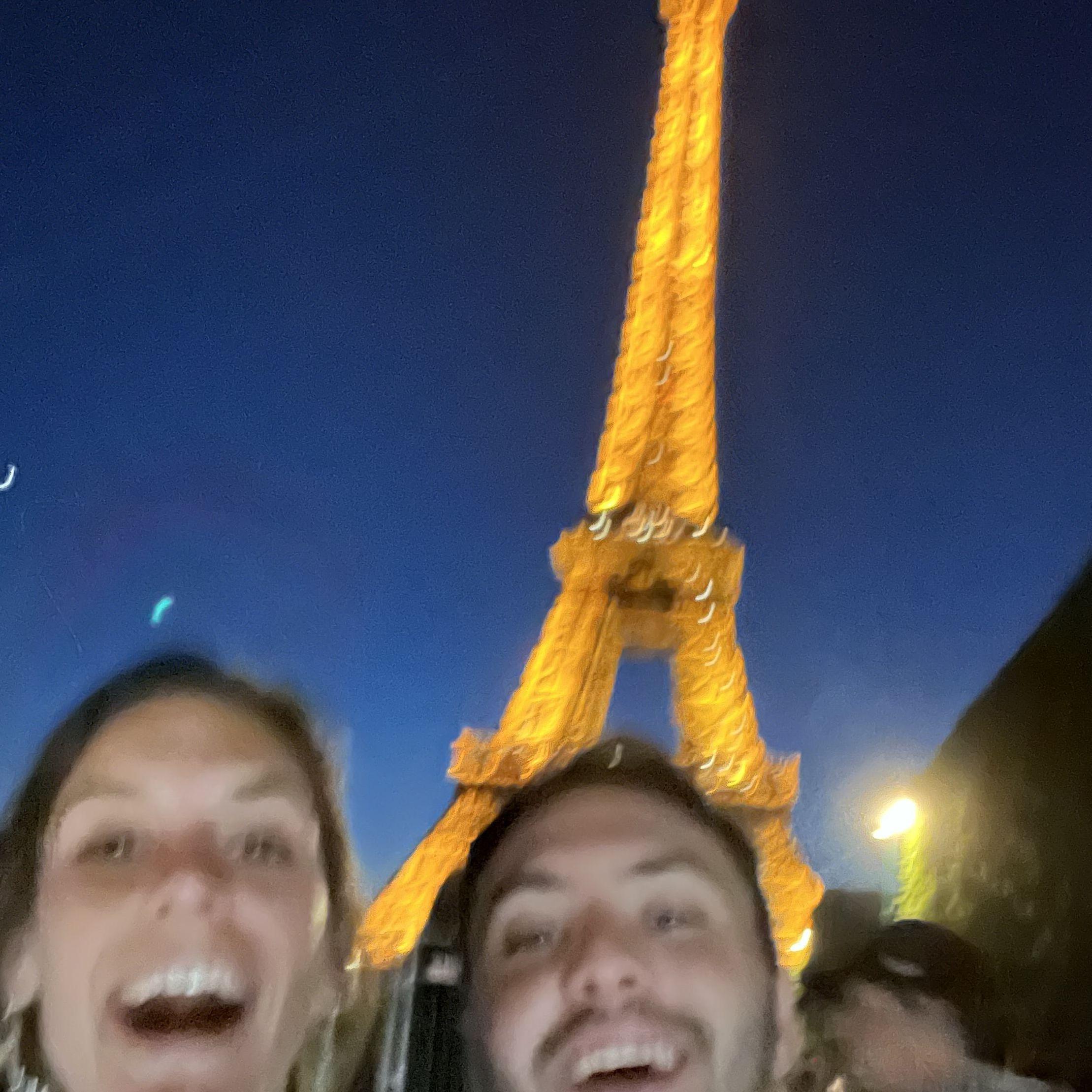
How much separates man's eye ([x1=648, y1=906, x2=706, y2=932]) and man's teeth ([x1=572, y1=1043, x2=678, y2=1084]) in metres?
0.10

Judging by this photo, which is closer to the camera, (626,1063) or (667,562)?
(626,1063)

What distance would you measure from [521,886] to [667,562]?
125cm

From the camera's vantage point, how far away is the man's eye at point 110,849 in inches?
38.7

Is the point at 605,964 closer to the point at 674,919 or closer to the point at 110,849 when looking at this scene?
the point at 674,919

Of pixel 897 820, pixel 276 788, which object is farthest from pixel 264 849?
pixel 897 820

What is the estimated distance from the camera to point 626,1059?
37.2 inches

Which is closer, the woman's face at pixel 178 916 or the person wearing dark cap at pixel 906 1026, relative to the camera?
the woman's face at pixel 178 916

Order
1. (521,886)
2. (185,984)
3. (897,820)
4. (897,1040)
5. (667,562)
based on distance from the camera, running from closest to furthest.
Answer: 1. (185,984)
2. (521,886)
3. (897,1040)
4. (897,820)
5. (667,562)

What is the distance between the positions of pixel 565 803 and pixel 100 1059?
0.49 metres

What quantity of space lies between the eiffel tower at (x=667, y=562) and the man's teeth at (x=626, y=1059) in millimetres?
342

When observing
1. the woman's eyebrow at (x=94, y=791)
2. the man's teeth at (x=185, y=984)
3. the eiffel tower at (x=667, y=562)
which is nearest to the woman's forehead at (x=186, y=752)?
the woman's eyebrow at (x=94, y=791)

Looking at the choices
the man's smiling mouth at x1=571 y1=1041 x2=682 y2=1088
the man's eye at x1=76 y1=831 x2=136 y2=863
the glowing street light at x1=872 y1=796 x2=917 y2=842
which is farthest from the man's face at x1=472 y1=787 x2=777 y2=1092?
the glowing street light at x1=872 y1=796 x2=917 y2=842

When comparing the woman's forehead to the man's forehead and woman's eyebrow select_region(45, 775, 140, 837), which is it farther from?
the man's forehead

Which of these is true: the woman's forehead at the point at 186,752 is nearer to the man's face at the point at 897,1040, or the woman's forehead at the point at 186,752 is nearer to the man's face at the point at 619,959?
the man's face at the point at 619,959
